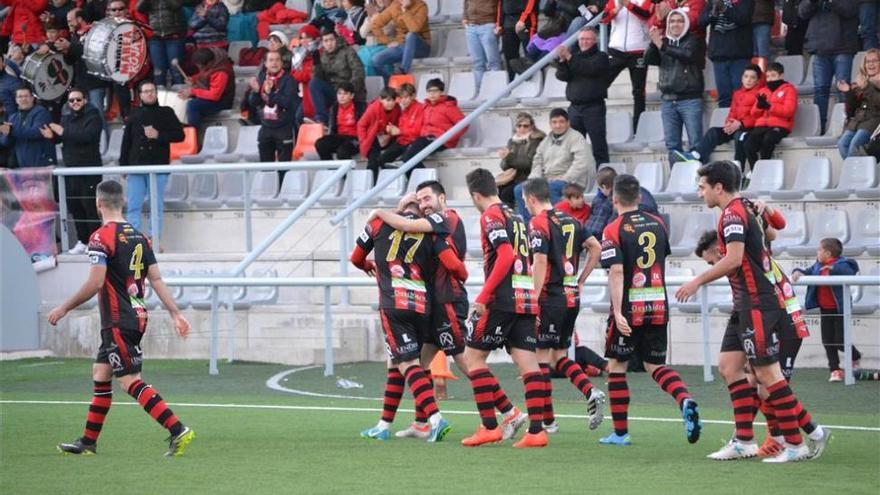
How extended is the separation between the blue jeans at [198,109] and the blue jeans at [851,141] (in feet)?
31.6

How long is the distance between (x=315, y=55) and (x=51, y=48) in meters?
4.61

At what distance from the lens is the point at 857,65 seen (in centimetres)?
1953

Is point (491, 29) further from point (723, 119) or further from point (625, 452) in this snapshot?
point (625, 452)

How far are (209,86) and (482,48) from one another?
4.20 metres

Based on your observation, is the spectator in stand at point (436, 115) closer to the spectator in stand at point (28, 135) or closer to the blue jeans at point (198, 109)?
the blue jeans at point (198, 109)

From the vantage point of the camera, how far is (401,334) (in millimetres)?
11898


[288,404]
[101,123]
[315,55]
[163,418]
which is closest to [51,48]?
[101,123]

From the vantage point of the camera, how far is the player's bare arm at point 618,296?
11.3 metres

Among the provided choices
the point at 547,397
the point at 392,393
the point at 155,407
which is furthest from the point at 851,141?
the point at 155,407

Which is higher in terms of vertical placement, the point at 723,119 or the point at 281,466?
the point at 723,119

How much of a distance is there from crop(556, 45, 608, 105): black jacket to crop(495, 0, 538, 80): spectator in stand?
1.78m

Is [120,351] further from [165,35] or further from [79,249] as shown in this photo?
[165,35]

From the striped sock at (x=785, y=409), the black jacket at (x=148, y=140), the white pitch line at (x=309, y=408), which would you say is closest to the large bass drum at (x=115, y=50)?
the black jacket at (x=148, y=140)

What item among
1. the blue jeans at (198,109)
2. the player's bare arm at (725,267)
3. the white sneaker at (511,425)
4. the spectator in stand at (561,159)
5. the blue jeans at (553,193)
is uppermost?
the blue jeans at (198,109)
